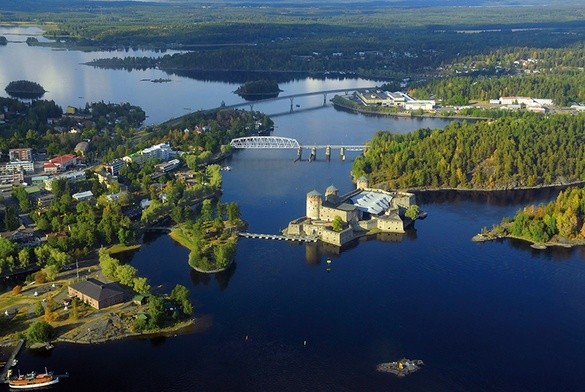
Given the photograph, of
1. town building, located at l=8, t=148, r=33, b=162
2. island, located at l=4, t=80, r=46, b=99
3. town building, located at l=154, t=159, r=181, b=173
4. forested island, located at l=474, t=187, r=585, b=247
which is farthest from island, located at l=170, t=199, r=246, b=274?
island, located at l=4, t=80, r=46, b=99

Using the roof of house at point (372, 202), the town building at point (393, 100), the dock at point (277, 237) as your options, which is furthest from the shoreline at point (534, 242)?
the town building at point (393, 100)

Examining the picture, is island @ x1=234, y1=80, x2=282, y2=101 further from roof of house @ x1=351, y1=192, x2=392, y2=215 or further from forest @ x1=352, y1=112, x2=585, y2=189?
roof of house @ x1=351, y1=192, x2=392, y2=215

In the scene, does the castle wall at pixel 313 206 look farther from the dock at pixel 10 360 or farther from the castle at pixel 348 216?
the dock at pixel 10 360

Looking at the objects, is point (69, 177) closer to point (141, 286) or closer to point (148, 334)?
point (141, 286)

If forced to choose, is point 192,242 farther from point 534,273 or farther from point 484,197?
point 484,197

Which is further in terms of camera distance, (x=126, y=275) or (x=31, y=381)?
(x=126, y=275)

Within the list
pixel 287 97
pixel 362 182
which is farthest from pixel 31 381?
pixel 287 97
